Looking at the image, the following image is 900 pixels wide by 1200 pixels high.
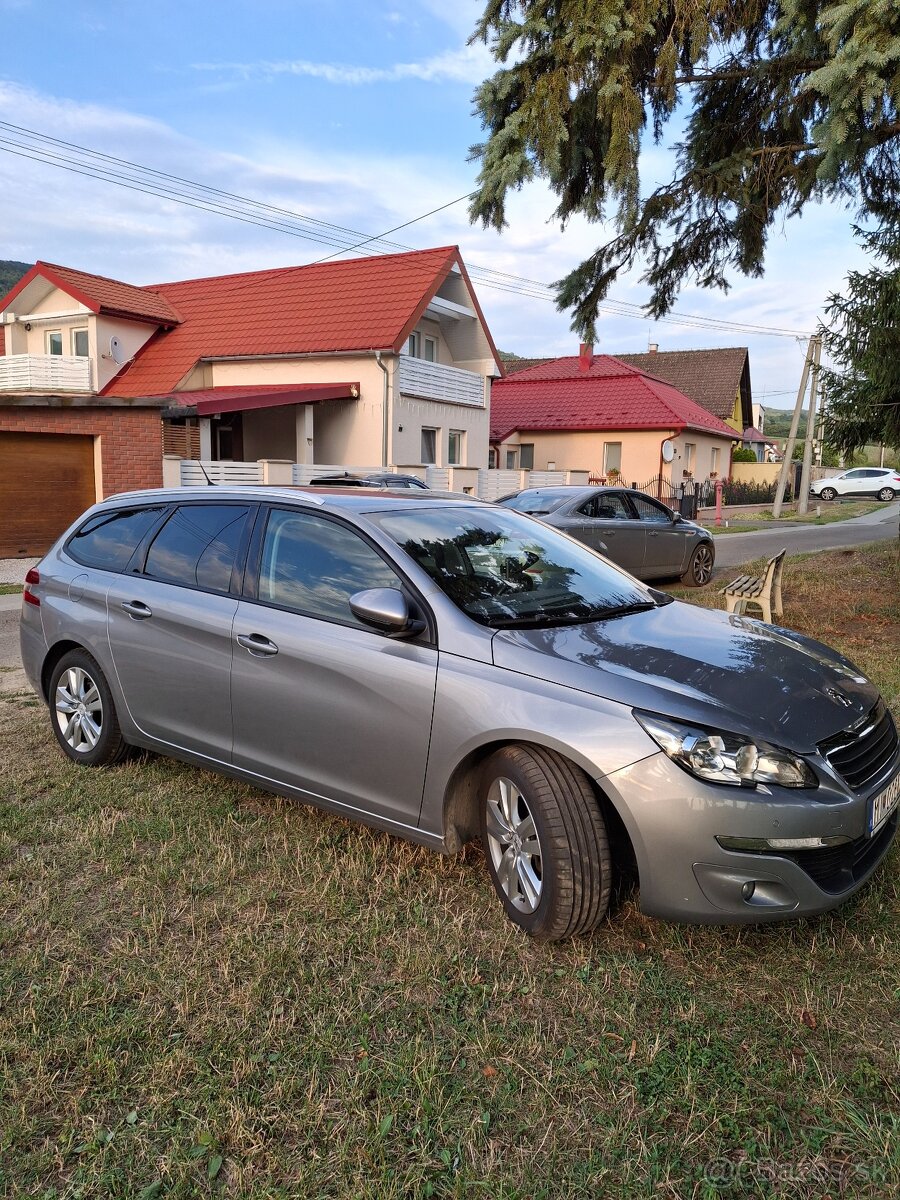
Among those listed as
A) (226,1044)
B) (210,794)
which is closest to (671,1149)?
(226,1044)

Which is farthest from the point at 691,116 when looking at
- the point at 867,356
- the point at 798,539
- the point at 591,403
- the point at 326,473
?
the point at 591,403

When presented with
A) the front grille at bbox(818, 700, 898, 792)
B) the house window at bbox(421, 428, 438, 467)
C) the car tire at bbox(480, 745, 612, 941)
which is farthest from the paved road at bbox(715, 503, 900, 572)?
the car tire at bbox(480, 745, 612, 941)

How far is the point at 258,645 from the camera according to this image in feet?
12.6

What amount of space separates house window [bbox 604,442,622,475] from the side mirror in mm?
31016

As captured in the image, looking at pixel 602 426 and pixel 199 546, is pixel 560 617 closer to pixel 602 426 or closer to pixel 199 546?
pixel 199 546

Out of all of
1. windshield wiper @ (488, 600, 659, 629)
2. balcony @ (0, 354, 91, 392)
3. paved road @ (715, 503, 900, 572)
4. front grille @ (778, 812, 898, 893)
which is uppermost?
balcony @ (0, 354, 91, 392)

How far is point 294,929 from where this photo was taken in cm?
321

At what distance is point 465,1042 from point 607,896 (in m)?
0.69

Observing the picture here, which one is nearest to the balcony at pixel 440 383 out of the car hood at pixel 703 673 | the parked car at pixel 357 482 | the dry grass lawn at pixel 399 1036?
the parked car at pixel 357 482

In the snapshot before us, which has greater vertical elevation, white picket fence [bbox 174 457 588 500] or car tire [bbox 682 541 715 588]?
white picket fence [bbox 174 457 588 500]

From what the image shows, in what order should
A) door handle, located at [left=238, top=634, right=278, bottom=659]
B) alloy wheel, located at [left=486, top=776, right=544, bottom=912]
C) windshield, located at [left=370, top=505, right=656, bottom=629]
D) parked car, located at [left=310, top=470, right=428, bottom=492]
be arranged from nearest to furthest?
1. alloy wheel, located at [left=486, top=776, right=544, bottom=912]
2. windshield, located at [left=370, top=505, right=656, bottom=629]
3. door handle, located at [left=238, top=634, right=278, bottom=659]
4. parked car, located at [left=310, top=470, right=428, bottom=492]

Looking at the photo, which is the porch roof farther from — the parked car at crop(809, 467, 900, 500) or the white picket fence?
the parked car at crop(809, 467, 900, 500)

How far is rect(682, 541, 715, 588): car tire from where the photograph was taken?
12.9 m

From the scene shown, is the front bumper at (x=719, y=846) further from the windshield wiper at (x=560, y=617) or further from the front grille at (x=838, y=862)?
the windshield wiper at (x=560, y=617)
